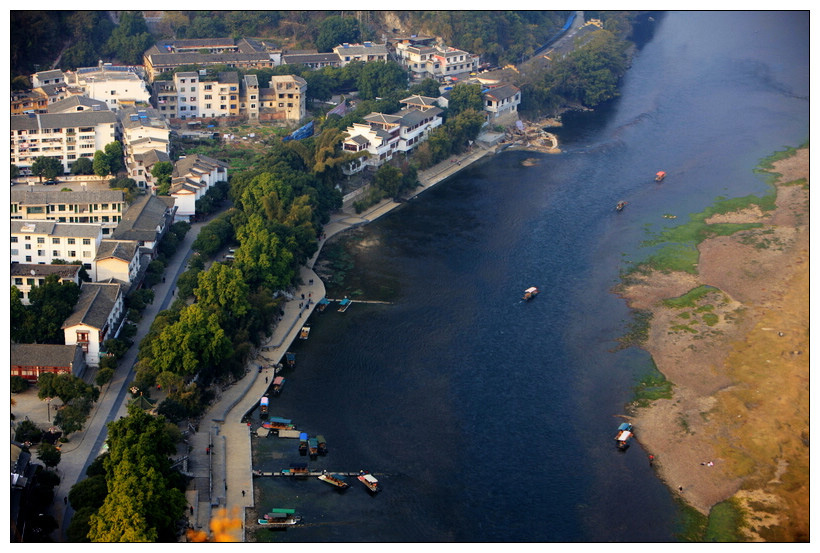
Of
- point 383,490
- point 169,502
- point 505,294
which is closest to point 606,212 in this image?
point 505,294

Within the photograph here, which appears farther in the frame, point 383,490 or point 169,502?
point 383,490

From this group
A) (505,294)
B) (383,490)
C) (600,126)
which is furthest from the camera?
(600,126)

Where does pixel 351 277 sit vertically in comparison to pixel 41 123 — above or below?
below

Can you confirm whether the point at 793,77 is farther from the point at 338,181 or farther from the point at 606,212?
the point at 338,181

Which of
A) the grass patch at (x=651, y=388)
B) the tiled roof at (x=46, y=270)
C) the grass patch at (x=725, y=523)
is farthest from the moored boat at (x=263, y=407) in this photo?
the grass patch at (x=725, y=523)

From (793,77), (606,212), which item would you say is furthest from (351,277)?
(793,77)
